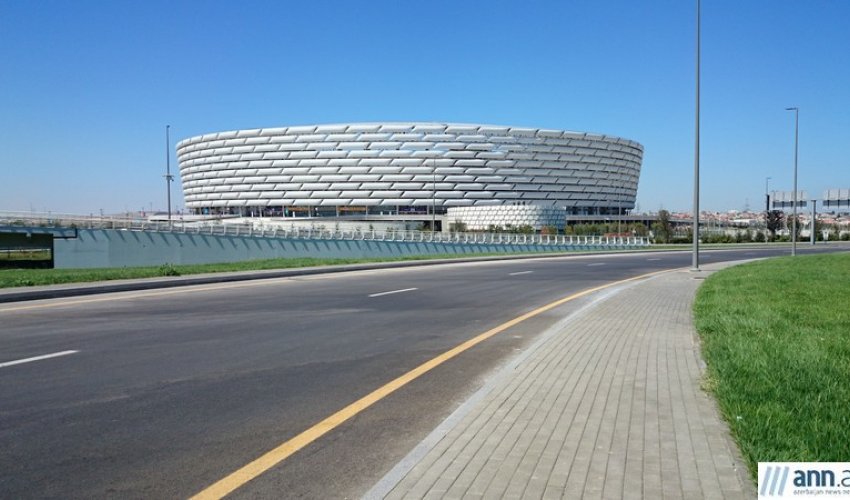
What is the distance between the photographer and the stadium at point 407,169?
405 ft

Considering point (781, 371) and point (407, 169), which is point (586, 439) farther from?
point (407, 169)

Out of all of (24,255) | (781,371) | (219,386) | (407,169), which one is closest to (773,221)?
(407,169)

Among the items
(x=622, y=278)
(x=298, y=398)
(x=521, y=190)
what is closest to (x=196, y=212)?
(x=521, y=190)

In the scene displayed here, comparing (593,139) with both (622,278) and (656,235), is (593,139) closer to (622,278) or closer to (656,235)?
(656,235)

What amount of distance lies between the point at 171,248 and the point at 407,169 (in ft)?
257

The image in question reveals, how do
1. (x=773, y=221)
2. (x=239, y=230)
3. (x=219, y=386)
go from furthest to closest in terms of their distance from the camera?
(x=773, y=221), (x=239, y=230), (x=219, y=386)

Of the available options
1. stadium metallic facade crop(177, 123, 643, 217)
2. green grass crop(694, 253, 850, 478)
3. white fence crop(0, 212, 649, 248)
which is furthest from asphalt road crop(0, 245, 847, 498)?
stadium metallic facade crop(177, 123, 643, 217)

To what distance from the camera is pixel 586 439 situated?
505cm

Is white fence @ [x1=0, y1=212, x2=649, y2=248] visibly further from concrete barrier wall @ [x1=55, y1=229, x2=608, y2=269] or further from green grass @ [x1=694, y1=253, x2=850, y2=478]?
green grass @ [x1=694, y1=253, x2=850, y2=478]

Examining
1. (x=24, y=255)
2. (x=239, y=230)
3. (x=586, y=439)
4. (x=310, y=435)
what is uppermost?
(x=239, y=230)

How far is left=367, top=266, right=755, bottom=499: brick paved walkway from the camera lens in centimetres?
Result: 418

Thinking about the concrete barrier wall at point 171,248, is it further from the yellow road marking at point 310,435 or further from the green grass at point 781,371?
the yellow road marking at point 310,435

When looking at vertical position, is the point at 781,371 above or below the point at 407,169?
below

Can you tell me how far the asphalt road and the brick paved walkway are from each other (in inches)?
18.6
